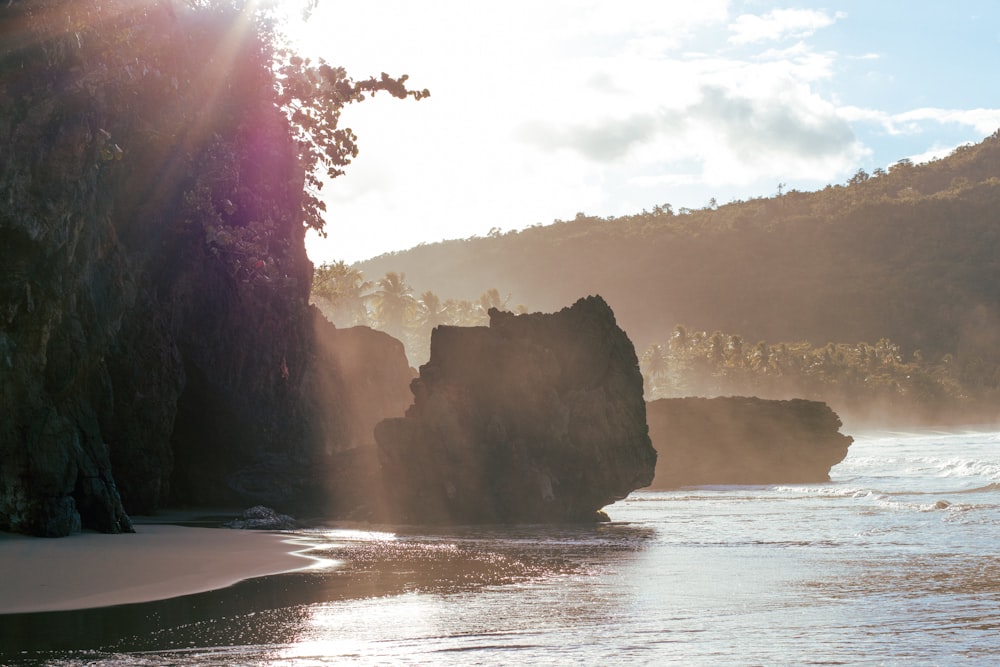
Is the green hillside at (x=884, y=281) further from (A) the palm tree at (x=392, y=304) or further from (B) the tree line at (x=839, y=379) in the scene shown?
(A) the palm tree at (x=392, y=304)

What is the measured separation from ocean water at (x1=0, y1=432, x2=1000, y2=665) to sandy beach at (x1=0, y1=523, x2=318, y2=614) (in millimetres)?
509

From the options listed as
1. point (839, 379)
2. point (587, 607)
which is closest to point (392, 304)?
point (839, 379)

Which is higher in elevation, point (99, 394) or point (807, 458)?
point (99, 394)

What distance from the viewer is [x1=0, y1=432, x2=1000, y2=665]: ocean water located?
28.1 feet

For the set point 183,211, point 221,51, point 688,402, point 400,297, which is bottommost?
point 688,402

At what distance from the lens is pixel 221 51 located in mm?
23312

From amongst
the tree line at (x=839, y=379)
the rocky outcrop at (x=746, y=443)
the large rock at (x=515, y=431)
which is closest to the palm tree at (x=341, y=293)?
the rocky outcrop at (x=746, y=443)

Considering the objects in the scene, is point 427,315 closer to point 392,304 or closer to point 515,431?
point 392,304

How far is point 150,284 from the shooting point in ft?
85.7

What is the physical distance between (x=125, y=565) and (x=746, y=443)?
3569 centimetres

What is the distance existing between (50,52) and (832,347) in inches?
5190

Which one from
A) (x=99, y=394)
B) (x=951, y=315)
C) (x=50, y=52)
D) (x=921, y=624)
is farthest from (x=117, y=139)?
(x=951, y=315)

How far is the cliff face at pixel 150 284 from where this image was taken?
1606 centimetres

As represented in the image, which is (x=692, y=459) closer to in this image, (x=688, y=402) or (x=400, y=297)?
(x=688, y=402)
